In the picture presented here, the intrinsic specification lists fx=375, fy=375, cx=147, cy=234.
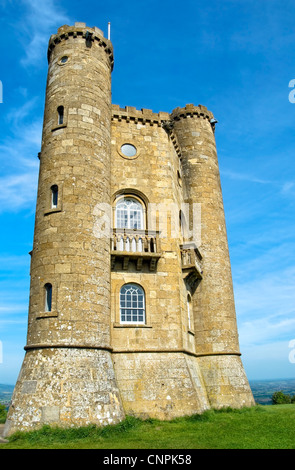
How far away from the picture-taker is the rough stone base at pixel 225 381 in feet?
61.7

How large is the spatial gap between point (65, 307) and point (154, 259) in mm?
5244

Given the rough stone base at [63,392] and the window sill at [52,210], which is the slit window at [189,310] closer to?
the rough stone base at [63,392]

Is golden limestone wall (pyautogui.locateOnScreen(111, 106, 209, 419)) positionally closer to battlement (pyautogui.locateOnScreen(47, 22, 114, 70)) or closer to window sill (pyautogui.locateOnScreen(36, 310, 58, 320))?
window sill (pyautogui.locateOnScreen(36, 310, 58, 320))

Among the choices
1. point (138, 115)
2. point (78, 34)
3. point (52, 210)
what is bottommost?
point (52, 210)

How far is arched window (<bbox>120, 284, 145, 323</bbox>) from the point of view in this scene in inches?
666

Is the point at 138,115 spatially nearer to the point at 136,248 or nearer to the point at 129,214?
the point at 129,214

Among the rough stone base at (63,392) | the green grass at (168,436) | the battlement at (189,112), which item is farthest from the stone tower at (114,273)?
the battlement at (189,112)

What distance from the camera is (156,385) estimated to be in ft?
51.1

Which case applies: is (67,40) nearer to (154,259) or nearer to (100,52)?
(100,52)

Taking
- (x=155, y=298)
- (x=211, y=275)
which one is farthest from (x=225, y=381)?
(x=155, y=298)

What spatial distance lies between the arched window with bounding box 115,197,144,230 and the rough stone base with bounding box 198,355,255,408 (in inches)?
319

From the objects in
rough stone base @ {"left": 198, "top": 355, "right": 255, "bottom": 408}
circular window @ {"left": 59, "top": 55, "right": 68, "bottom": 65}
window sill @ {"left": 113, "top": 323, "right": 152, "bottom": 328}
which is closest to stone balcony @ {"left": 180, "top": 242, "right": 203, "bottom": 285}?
window sill @ {"left": 113, "top": 323, "right": 152, "bottom": 328}

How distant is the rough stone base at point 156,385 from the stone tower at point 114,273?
0.14ft

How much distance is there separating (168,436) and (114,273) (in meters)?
7.33
